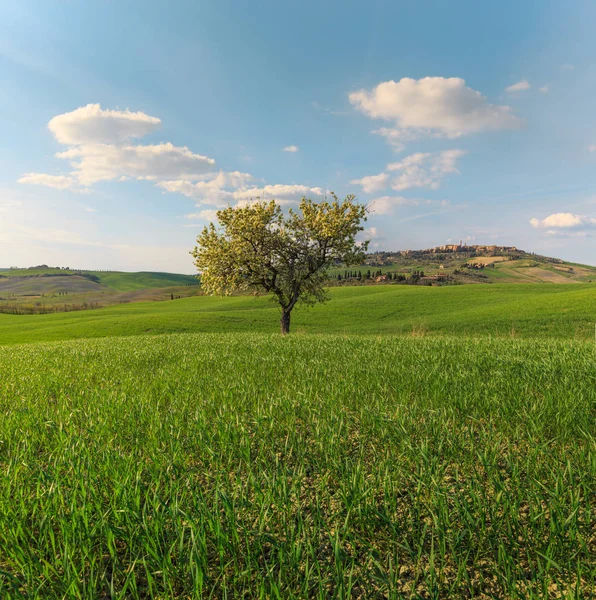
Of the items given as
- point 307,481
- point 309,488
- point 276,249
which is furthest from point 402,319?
point 309,488

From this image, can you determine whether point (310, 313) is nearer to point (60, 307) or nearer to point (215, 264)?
point (215, 264)

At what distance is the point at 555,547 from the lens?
2.34 meters

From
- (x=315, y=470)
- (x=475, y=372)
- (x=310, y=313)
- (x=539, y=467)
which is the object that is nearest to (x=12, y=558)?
(x=315, y=470)

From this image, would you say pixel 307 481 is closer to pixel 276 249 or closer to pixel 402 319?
pixel 276 249

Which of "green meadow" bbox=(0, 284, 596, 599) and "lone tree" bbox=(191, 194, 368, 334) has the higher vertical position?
"lone tree" bbox=(191, 194, 368, 334)

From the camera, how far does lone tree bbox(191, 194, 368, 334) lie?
24.5 meters

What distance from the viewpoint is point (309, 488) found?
131 inches

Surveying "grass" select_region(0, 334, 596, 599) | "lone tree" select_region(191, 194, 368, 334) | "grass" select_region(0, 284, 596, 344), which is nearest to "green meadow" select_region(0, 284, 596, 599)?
"grass" select_region(0, 334, 596, 599)

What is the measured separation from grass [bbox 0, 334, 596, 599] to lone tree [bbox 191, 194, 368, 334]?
58.6 feet

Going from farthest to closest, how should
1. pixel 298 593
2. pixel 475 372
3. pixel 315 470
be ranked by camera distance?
pixel 475 372
pixel 315 470
pixel 298 593

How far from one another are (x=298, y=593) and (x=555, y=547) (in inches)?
72.6

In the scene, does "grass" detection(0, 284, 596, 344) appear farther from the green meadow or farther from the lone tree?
the green meadow

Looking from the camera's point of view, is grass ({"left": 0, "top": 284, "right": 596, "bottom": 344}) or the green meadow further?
grass ({"left": 0, "top": 284, "right": 596, "bottom": 344})

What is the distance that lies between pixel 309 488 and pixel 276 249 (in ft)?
74.0
